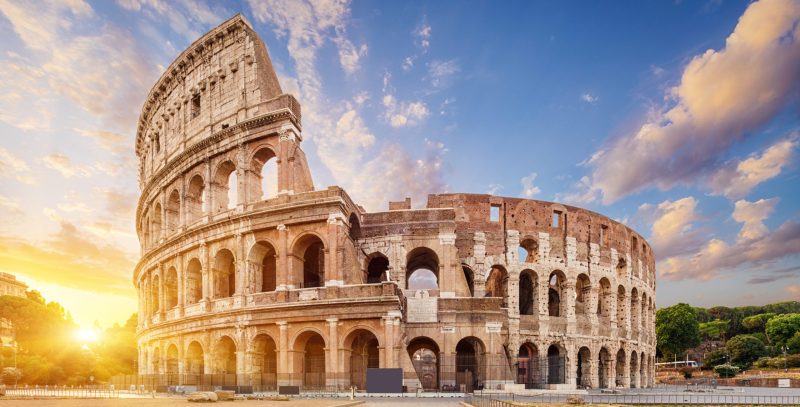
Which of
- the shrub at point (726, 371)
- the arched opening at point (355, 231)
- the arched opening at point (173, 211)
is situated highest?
the arched opening at point (173, 211)

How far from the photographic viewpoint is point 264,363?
26.5 metres

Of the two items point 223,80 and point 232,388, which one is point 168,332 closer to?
point 232,388

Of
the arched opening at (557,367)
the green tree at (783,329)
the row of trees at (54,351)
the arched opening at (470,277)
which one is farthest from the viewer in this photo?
the green tree at (783,329)

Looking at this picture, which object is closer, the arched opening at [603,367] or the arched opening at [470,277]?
the arched opening at [470,277]

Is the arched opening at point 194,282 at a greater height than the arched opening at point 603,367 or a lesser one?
greater

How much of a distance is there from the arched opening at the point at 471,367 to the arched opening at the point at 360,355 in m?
4.30

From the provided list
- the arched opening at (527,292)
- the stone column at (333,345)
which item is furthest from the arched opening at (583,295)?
the stone column at (333,345)

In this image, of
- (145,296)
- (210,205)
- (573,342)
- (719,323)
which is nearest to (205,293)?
(210,205)

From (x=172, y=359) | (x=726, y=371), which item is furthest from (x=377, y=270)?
(x=726, y=371)

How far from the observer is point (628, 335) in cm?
3684

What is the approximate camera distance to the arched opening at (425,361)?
28164 mm

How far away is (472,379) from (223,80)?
20.5m

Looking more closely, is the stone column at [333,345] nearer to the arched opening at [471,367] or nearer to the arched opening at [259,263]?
the arched opening at [259,263]

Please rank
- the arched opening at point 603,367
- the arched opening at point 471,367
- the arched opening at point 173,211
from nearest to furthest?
Result: 1. the arched opening at point 471,367
2. the arched opening at point 173,211
3. the arched opening at point 603,367
